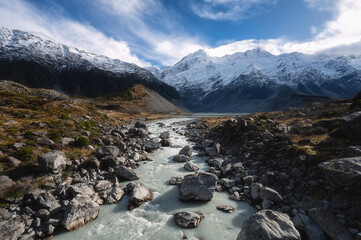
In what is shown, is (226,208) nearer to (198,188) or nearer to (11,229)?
(198,188)

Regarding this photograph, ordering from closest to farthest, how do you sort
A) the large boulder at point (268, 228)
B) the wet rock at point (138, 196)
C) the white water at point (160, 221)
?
the large boulder at point (268, 228)
the white water at point (160, 221)
the wet rock at point (138, 196)

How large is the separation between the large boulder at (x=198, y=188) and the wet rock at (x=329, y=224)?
23.1 ft

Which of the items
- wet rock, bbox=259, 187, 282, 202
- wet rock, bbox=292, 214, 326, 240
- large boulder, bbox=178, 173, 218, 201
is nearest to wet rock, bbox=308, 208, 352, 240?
wet rock, bbox=292, 214, 326, 240

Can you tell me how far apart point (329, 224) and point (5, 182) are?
76.0 feet

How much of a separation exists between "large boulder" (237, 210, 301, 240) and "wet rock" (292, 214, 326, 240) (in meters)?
1.55

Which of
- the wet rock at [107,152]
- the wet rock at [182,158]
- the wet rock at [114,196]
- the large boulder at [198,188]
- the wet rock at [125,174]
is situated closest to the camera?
the wet rock at [114,196]

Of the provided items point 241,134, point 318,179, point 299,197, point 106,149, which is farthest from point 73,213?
point 241,134

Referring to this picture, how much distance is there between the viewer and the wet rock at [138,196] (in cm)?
1415

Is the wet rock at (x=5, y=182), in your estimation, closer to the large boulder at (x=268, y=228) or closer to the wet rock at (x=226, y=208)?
the wet rock at (x=226, y=208)

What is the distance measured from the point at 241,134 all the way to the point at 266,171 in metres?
12.7

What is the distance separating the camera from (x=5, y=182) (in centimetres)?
1370

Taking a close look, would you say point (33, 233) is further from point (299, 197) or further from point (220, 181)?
point (299, 197)

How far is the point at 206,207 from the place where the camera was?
1415 cm

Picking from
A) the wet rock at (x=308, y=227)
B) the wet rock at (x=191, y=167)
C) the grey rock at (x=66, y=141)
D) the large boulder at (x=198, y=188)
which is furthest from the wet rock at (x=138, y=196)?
the grey rock at (x=66, y=141)
